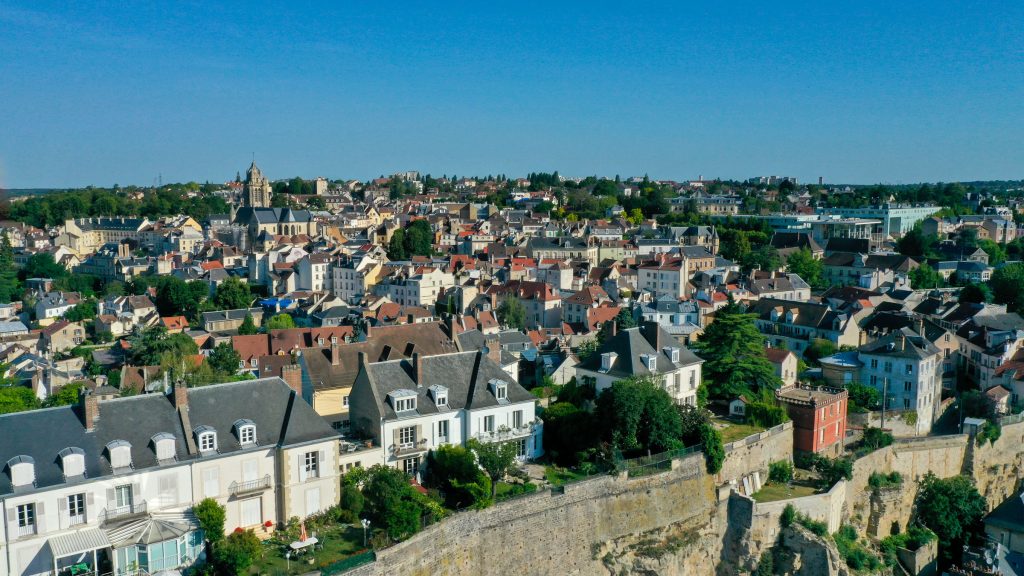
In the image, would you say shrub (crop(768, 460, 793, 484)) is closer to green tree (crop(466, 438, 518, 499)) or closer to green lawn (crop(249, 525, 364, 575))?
green tree (crop(466, 438, 518, 499))

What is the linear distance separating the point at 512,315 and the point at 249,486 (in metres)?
35.5

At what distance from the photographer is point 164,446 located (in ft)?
64.9

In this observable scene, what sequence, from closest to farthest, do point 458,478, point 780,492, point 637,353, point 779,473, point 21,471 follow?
1. point 21,471
2. point 458,478
3. point 780,492
4. point 779,473
5. point 637,353

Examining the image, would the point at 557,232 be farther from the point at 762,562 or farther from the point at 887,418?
the point at 762,562

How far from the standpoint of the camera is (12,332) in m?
58.5

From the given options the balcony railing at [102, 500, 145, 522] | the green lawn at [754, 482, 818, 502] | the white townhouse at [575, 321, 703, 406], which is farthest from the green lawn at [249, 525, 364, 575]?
the green lawn at [754, 482, 818, 502]

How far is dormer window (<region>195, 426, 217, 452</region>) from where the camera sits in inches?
798

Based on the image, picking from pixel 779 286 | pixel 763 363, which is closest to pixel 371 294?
pixel 779 286

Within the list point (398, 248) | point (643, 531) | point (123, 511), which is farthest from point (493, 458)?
point (398, 248)

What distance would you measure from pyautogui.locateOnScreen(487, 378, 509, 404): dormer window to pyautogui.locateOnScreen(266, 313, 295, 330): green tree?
31.1m

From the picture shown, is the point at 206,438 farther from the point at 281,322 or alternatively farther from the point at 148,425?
the point at 281,322

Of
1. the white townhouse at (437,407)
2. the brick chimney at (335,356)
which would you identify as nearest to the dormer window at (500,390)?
the white townhouse at (437,407)

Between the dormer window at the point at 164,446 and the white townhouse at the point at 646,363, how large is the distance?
14.7m

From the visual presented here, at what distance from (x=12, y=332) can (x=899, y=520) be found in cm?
5545
